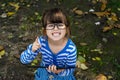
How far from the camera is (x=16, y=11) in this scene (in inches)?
221

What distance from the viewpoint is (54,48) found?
3195 mm

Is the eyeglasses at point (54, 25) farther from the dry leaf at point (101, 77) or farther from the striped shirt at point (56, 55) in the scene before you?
the dry leaf at point (101, 77)

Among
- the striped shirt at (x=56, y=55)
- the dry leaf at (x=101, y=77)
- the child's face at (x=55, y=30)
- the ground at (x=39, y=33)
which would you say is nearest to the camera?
the child's face at (x=55, y=30)

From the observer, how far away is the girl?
2.99 m

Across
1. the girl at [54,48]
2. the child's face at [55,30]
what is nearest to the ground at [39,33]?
the girl at [54,48]

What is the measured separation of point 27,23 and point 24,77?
50.3 inches

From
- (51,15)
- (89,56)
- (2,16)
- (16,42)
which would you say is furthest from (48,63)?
(2,16)

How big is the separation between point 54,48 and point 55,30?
304 mm

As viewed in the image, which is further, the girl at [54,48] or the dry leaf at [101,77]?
the dry leaf at [101,77]

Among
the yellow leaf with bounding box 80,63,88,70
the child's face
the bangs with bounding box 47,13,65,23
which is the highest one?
the bangs with bounding box 47,13,65,23

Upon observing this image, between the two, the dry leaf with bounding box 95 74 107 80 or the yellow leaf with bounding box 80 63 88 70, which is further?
the yellow leaf with bounding box 80 63 88 70

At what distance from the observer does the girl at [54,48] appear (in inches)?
118

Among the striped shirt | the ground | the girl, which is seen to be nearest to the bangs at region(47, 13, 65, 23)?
the girl

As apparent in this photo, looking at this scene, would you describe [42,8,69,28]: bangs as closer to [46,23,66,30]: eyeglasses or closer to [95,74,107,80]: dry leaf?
[46,23,66,30]: eyeglasses
